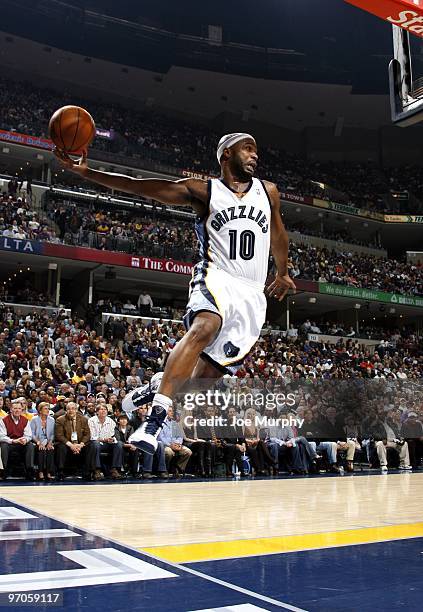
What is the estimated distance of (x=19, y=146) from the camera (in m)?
24.1

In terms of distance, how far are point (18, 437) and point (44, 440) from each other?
38cm

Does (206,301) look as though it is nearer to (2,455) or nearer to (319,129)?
(2,455)

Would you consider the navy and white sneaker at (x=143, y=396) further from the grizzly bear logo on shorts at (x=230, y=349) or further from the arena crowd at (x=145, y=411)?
the arena crowd at (x=145, y=411)

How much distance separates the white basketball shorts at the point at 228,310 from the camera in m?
2.82

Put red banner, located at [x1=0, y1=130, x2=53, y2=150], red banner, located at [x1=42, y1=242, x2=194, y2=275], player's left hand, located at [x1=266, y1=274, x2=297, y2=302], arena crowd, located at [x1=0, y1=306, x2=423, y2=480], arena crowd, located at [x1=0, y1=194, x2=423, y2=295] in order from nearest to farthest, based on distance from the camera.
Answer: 1. player's left hand, located at [x1=266, y1=274, x2=297, y2=302]
2. arena crowd, located at [x1=0, y1=306, x2=423, y2=480]
3. red banner, located at [x1=42, y1=242, x2=194, y2=275]
4. arena crowd, located at [x1=0, y1=194, x2=423, y2=295]
5. red banner, located at [x1=0, y1=130, x2=53, y2=150]

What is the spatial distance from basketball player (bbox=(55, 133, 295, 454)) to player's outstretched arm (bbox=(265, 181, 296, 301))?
0.12 ft

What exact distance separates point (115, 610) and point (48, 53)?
3167 centimetres

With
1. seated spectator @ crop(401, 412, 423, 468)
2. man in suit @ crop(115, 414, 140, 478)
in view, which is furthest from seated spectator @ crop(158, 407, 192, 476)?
seated spectator @ crop(401, 412, 423, 468)

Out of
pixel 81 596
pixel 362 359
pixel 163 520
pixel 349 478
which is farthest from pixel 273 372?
pixel 81 596

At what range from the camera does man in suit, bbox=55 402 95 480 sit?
9.66 m

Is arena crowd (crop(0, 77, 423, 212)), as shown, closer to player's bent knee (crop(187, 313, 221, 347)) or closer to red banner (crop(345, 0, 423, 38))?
red banner (crop(345, 0, 423, 38))

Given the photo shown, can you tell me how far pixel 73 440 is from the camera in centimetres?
987

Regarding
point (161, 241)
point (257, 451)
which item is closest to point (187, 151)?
point (161, 241)

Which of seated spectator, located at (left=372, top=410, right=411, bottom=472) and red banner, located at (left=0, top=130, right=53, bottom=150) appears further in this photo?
red banner, located at (left=0, top=130, right=53, bottom=150)
